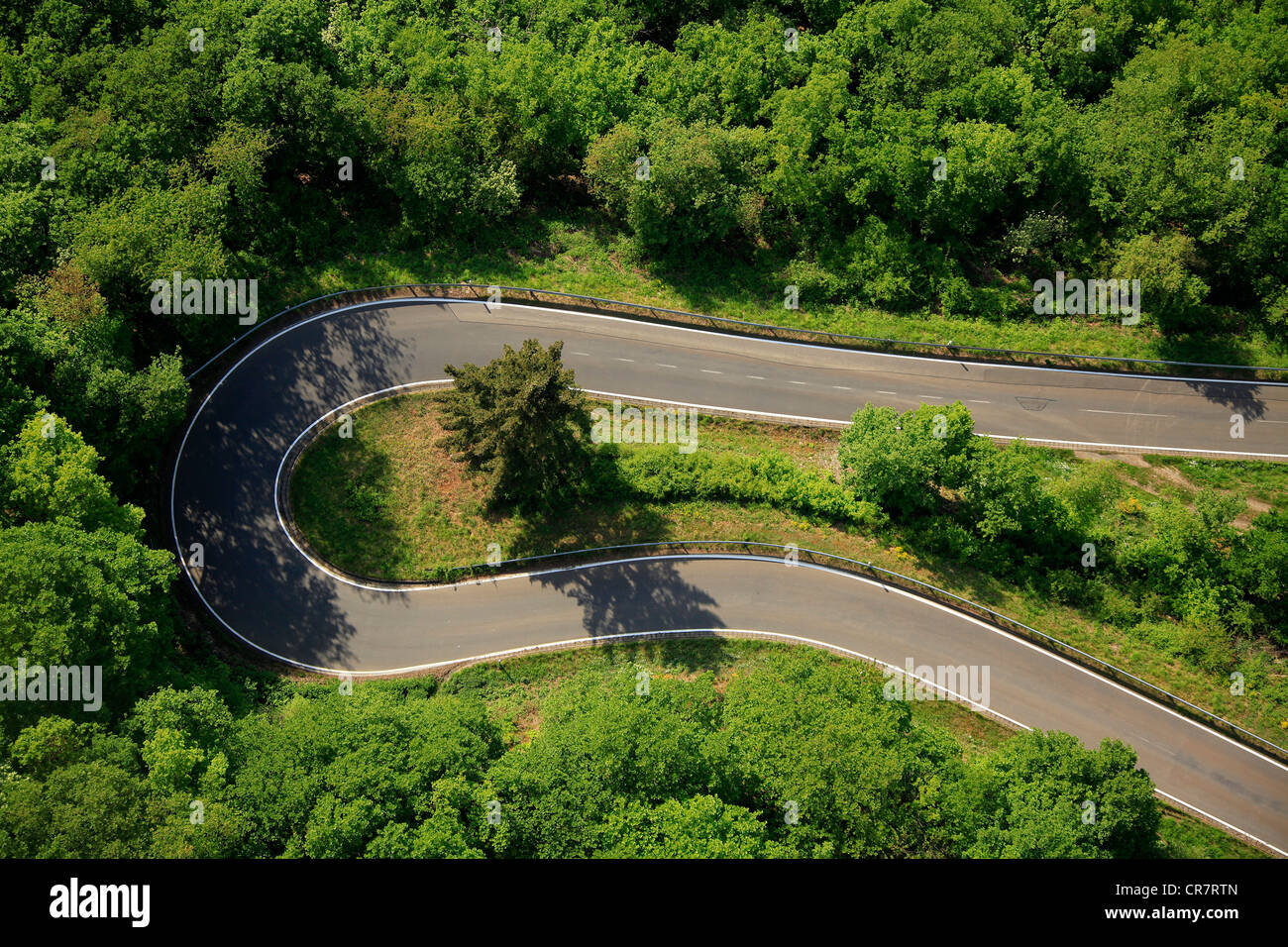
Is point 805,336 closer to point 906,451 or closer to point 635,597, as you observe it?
point 906,451

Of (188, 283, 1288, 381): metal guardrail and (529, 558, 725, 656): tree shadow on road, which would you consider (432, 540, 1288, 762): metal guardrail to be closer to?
(529, 558, 725, 656): tree shadow on road

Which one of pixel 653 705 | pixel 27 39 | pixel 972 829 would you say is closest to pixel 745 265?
pixel 653 705

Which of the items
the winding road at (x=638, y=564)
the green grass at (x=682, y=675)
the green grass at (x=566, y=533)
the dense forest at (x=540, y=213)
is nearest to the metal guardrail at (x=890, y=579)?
the green grass at (x=566, y=533)

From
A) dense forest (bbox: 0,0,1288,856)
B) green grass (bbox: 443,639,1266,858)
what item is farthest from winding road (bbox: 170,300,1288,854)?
dense forest (bbox: 0,0,1288,856)

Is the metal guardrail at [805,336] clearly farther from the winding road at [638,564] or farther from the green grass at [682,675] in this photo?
the green grass at [682,675]

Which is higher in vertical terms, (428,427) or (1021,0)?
(1021,0)

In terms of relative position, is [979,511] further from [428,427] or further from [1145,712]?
[428,427]

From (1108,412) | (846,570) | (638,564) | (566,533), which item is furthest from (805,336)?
(566,533)
